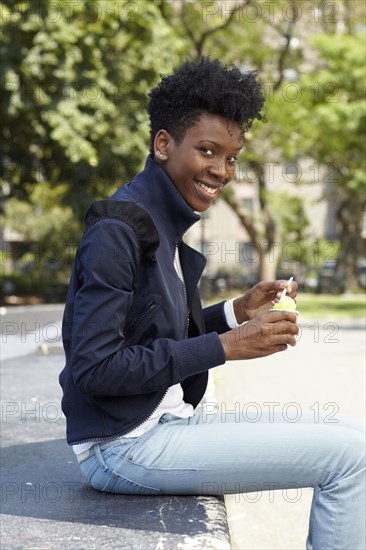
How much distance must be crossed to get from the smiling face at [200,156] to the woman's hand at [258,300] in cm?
44

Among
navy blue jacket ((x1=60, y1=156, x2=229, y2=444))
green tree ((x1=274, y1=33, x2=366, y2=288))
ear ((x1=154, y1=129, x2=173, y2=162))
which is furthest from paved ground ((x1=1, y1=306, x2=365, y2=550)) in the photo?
green tree ((x1=274, y1=33, x2=366, y2=288))

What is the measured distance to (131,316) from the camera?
263cm

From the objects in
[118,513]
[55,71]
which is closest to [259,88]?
[118,513]

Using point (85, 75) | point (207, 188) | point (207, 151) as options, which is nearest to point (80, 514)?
point (207, 188)

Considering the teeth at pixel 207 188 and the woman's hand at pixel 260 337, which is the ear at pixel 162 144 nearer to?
the teeth at pixel 207 188

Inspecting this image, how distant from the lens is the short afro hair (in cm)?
278

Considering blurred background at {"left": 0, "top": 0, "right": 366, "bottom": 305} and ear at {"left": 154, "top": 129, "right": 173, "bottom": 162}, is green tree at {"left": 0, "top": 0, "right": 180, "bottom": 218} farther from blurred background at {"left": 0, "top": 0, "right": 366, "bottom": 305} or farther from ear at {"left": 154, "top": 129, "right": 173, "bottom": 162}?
ear at {"left": 154, "top": 129, "right": 173, "bottom": 162}

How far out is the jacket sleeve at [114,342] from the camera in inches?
96.3

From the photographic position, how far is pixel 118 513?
8.90 feet

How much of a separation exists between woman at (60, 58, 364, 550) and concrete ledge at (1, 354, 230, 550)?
65mm

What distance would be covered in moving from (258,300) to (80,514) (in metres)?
0.99

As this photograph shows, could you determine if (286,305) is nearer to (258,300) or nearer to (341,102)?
(258,300)

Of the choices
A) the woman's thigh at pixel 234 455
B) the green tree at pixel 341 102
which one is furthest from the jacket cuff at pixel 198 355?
the green tree at pixel 341 102

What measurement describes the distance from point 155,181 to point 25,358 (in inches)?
184
